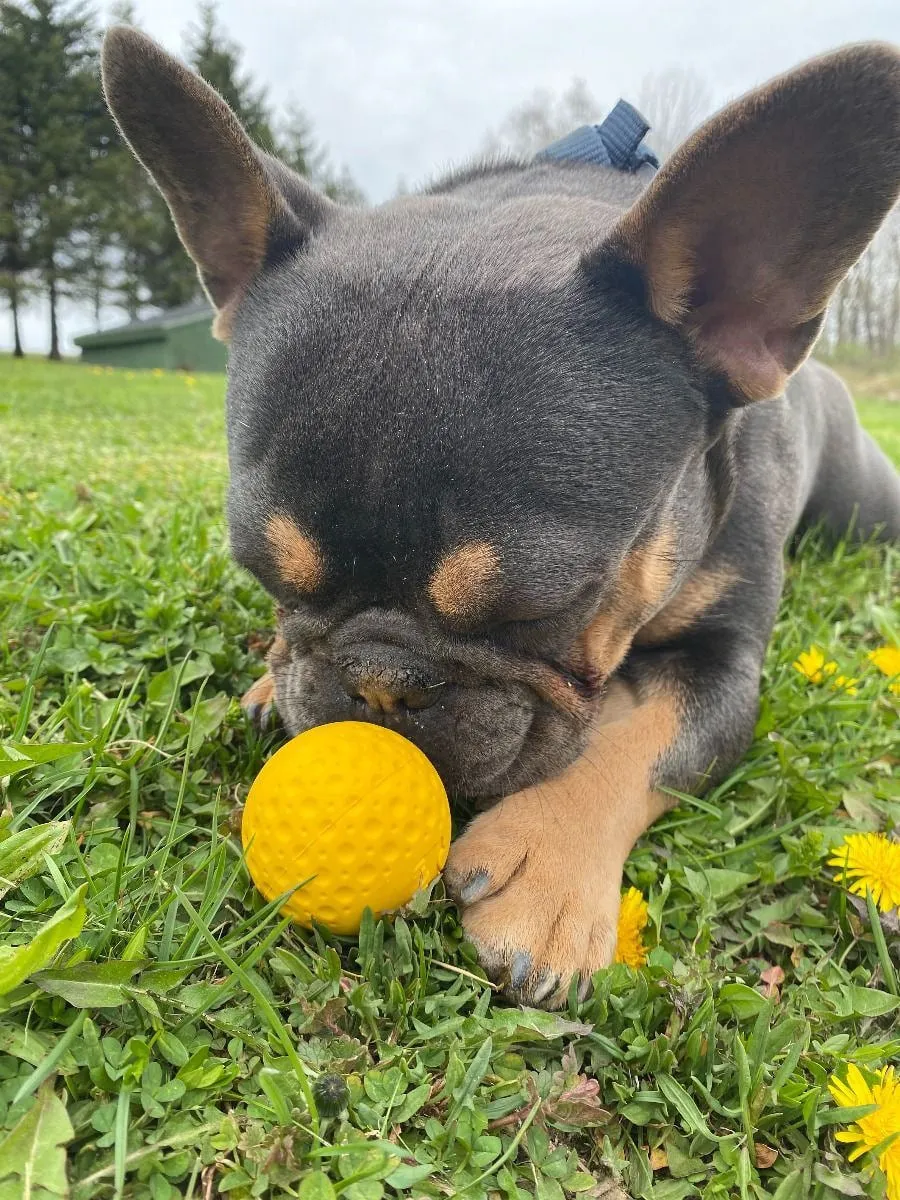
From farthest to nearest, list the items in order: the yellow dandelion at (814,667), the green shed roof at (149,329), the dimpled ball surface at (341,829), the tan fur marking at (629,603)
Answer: the green shed roof at (149,329) < the yellow dandelion at (814,667) < the tan fur marking at (629,603) < the dimpled ball surface at (341,829)

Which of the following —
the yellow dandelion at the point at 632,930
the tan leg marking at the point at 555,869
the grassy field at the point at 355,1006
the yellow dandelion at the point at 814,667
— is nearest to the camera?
the grassy field at the point at 355,1006

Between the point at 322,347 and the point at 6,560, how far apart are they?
92.3 inches

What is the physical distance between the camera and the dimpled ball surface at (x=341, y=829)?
2.03m

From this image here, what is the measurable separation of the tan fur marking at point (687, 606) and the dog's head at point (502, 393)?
390 mm

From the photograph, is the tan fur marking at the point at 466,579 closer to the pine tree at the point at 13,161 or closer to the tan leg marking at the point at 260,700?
the tan leg marking at the point at 260,700

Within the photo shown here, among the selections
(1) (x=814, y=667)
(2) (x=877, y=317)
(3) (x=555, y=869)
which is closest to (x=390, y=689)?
(3) (x=555, y=869)

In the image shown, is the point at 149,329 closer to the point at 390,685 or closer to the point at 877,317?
the point at 877,317

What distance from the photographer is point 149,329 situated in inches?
1575

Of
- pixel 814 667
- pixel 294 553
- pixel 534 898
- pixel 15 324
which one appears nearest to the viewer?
pixel 534 898

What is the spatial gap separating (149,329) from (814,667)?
4143 centimetres

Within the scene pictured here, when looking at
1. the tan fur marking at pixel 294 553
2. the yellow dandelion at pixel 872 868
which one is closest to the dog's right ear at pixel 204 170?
the tan fur marking at pixel 294 553

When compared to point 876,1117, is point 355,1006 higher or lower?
higher

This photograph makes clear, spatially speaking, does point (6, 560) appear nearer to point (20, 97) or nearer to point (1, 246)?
point (1, 246)

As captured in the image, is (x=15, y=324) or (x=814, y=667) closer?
(x=814, y=667)
